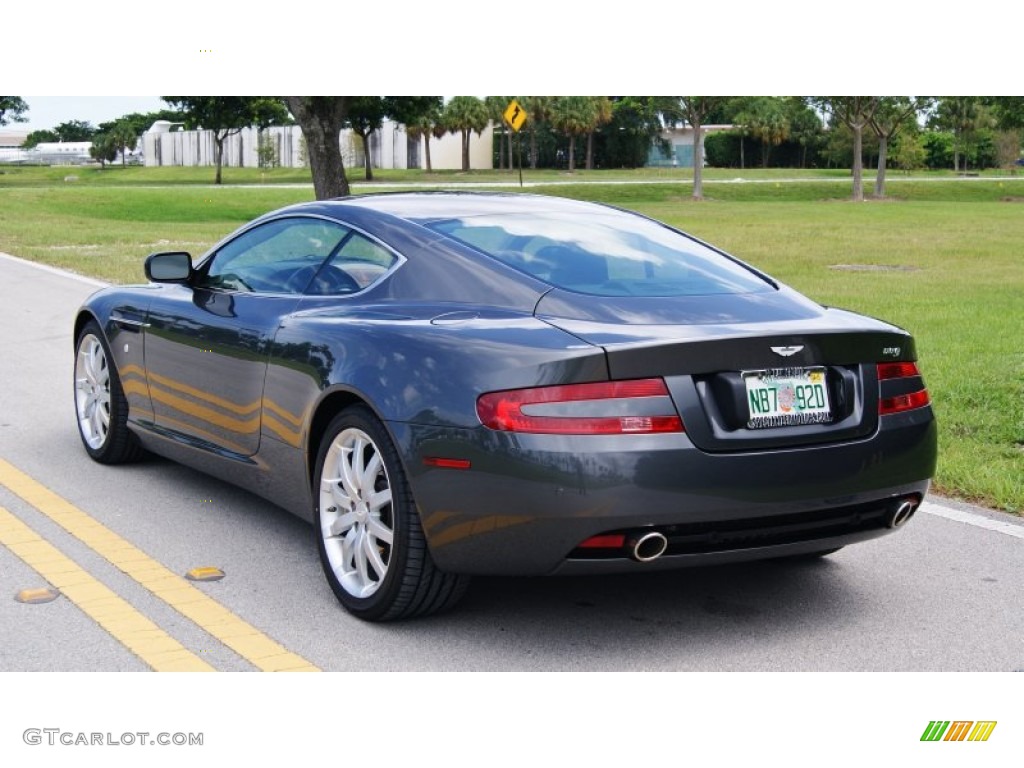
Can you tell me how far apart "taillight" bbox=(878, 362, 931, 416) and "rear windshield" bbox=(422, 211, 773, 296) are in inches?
25.2

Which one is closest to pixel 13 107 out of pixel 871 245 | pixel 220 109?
pixel 220 109

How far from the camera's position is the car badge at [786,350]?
14.3ft

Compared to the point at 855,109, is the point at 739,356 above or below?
below

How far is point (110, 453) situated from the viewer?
7.02m

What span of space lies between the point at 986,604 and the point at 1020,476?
2.05m

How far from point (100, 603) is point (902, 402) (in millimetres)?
2776

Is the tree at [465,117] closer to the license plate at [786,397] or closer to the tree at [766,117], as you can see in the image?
the tree at [766,117]

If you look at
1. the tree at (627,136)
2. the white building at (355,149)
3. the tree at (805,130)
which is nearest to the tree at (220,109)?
the white building at (355,149)

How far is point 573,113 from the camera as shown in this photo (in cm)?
7975

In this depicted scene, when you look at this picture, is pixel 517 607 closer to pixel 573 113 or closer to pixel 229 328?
pixel 229 328

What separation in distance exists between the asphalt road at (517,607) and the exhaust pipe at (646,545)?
38cm

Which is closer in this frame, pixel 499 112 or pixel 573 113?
pixel 573 113

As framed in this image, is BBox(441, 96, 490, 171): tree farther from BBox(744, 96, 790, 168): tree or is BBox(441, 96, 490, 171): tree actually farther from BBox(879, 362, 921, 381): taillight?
BBox(879, 362, 921, 381): taillight
